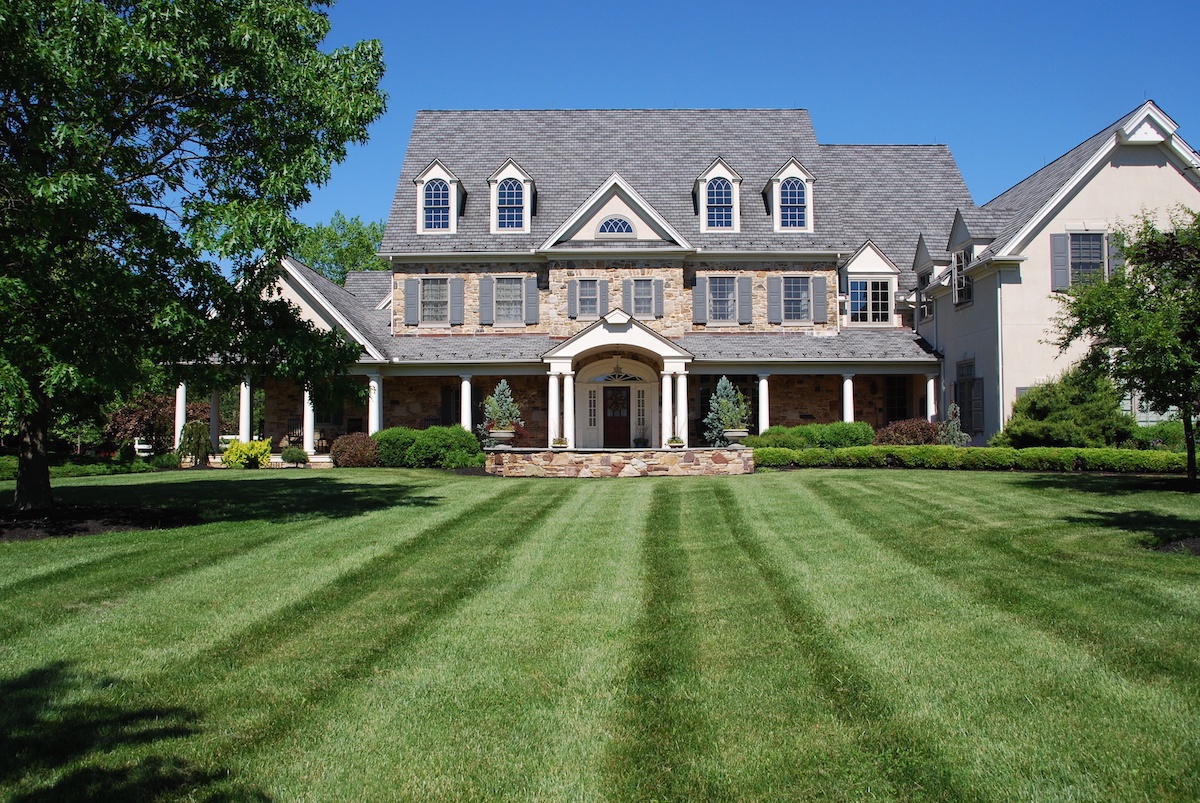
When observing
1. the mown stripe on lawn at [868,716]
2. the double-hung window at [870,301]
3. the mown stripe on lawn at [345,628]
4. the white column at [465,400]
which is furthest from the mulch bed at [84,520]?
the double-hung window at [870,301]

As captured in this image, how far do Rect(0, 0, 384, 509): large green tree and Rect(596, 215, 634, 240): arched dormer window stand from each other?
14.1 metres

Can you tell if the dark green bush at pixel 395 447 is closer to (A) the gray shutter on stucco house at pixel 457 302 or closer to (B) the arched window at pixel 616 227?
(A) the gray shutter on stucco house at pixel 457 302

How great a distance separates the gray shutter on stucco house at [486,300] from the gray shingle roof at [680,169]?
110 centimetres

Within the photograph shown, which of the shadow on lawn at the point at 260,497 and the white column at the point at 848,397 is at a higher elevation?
the white column at the point at 848,397

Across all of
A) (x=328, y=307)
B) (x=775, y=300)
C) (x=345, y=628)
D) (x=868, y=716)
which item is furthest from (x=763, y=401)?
(x=868, y=716)

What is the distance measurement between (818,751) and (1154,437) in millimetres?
19513

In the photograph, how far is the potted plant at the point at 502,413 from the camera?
80.7 feet

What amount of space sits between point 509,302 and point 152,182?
50.4 ft

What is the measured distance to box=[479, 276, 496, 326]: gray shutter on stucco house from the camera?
89.8ft

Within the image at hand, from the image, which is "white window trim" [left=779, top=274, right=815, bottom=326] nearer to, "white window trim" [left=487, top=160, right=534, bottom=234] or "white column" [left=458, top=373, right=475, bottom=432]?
"white window trim" [left=487, top=160, right=534, bottom=234]

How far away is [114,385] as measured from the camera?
1091 centimetres

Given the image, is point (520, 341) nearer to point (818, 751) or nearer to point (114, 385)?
point (114, 385)

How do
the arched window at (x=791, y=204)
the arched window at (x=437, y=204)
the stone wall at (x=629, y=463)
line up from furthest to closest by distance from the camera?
1. the arched window at (x=791, y=204)
2. the arched window at (x=437, y=204)
3. the stone wall at (x=629, y=463)

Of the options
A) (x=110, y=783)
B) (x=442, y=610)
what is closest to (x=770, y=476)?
(x=442, y=610)
